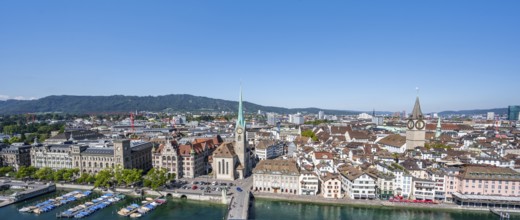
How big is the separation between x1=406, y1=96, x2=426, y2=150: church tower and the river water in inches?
1612

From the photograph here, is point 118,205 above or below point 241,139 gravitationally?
below

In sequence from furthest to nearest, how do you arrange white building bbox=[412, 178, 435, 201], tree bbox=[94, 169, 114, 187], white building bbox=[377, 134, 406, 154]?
1. white building bbox=[377, 134, 406, 154]
2. tree bbox=[94, 169, 114, 187]
3. white building bbox=[412, 178, 435, 201]

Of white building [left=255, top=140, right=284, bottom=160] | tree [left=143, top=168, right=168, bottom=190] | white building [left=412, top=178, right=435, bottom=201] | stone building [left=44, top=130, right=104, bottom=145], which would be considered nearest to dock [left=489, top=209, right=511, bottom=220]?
white building [left=412, top=178, right=435, bottom=201]

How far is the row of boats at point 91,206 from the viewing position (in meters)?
42.9

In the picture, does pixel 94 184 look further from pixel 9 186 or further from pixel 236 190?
pixel 236 190

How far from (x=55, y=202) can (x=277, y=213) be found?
3762 cm

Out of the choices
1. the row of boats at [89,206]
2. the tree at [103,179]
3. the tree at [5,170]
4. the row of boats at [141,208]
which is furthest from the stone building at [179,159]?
the tree at [5,170]

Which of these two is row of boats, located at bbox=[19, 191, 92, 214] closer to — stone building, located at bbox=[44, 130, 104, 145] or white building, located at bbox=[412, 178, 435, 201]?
stone building, located at bbox=[44, 130, 104, 145]

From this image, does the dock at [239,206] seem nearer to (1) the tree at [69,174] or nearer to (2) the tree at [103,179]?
(2) the tree at [103,179]

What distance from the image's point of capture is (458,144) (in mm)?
89062

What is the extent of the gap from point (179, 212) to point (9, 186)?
38033 millimetres

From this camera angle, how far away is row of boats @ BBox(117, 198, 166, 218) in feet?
143

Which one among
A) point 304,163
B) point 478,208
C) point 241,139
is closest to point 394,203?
point 478,208

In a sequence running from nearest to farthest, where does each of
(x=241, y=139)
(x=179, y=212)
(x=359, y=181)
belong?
(x=179, y=212) → (x=359, y=181) → (x=241, y=139)
